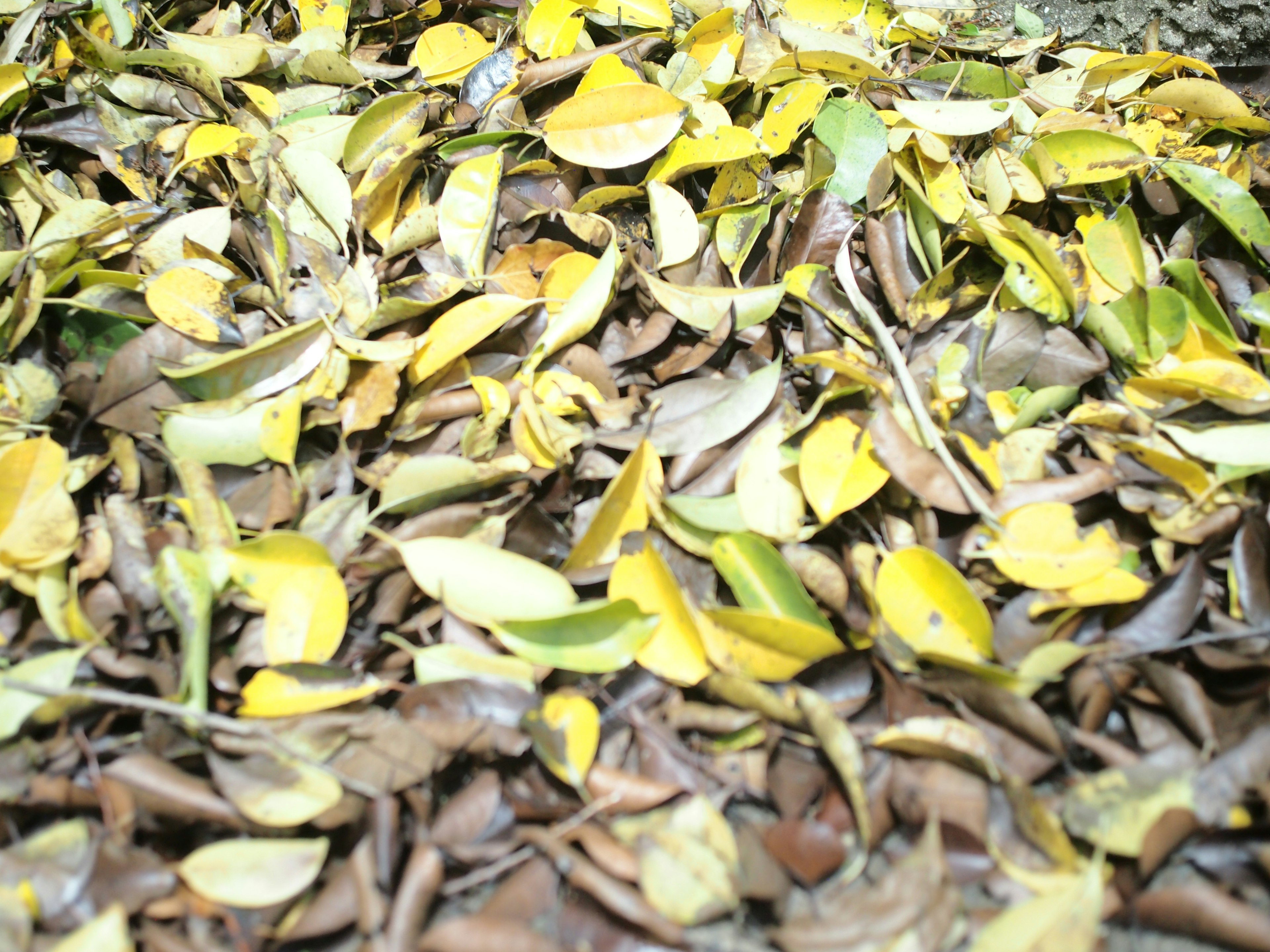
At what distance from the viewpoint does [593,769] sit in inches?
24.1

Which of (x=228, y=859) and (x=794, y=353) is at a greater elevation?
(x=794, y=353)

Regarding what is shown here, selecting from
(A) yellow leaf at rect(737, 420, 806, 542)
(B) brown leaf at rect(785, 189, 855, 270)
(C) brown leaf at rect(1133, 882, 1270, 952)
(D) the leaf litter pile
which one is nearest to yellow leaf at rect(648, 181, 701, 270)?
(D) the leaf litter pile

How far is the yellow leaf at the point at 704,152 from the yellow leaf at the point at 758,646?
1.63 feet

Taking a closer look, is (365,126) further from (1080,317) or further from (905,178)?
(1080,317)

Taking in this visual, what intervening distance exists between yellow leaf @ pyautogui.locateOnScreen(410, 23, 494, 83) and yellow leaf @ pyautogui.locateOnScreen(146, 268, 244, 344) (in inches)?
15.3

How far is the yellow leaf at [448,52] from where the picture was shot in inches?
39.3

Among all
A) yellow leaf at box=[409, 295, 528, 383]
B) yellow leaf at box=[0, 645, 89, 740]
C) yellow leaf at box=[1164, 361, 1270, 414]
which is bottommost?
Answer: yellow leaf at box=[0, 645, 89, 740]

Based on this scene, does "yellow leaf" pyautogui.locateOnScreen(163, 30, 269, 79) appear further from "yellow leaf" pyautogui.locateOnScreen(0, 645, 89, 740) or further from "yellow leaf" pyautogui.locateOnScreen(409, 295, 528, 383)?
"yellow leaf" pyautogui.locateOnScreen(0, 645, 89, 740)

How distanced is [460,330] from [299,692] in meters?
0.35

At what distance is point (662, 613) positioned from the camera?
66 centimetres

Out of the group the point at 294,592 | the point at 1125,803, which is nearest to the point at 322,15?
the point at 294,592

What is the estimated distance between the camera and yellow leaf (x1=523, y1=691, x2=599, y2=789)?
60 cm

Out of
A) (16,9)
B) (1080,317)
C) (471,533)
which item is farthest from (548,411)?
(16,9)

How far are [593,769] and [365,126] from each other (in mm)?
708
